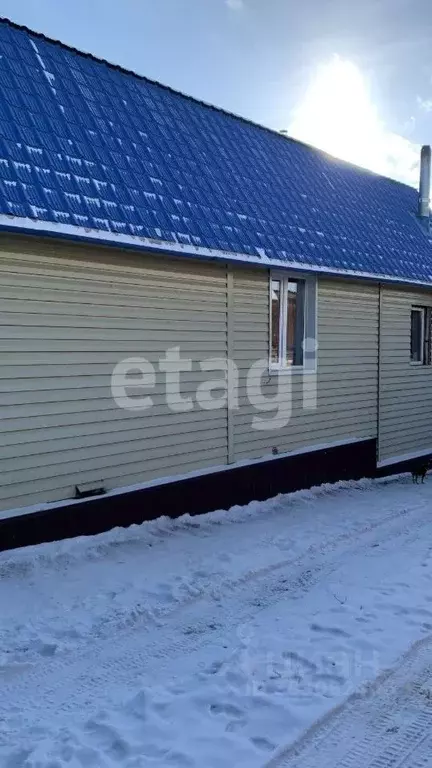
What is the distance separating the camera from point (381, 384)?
1138 centimetres

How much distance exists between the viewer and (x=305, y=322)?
969 centimetres

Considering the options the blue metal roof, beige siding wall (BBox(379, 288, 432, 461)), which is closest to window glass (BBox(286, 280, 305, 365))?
the blue metal roof

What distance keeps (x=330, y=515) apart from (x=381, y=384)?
380 cm

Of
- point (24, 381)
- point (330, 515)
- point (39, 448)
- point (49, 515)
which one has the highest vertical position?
point (24, 381)

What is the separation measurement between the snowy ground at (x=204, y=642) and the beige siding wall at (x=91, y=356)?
0.75 m

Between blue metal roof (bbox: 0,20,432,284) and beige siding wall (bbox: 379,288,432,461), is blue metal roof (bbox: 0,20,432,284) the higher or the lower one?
the higher one

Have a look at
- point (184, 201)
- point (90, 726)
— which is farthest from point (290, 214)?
point (90, 726)

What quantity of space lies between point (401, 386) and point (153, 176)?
22.0 ft

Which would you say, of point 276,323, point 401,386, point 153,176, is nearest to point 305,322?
point 276,323

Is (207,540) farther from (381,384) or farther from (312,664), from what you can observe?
(381,384)

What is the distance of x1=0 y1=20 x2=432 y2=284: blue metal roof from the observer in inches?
234

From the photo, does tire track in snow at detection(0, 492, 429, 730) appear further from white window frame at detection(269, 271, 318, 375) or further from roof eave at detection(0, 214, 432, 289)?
white window frame at detection(269, 271, 318, 375)


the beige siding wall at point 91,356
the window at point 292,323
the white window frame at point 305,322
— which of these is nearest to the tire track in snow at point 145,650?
the beige siding wall at point 91,356

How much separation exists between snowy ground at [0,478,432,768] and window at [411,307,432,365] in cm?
612
